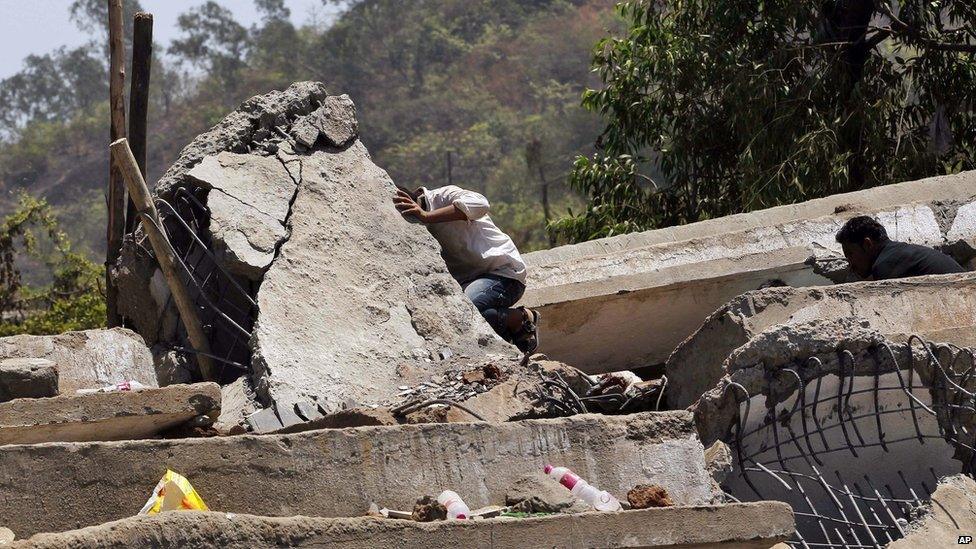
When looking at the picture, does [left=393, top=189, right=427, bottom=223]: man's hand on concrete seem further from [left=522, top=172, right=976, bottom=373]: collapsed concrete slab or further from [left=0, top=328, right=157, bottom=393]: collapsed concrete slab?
[left=0, top=328, right=157, bottom=393]: collapsed concrete slab

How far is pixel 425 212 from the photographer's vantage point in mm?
5789

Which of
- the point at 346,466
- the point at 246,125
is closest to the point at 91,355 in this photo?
the point at 246,125

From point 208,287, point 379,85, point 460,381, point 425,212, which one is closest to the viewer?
point 460,381

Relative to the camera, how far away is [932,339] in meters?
5.03

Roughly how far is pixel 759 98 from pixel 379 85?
41672mm

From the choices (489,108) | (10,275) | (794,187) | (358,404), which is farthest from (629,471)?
(489,108)

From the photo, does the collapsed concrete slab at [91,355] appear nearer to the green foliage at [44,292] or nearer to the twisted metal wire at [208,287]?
the twisted metal wire at [208,287]

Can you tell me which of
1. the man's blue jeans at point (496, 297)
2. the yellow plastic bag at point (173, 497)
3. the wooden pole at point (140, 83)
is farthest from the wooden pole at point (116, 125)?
the yellow plastic bag at point (173, 497)

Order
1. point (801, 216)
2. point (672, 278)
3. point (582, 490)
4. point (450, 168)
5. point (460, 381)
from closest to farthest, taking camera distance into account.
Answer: point (582, 490), point (460, 381), point (672, 278), point (801, 216), point (450, 168)

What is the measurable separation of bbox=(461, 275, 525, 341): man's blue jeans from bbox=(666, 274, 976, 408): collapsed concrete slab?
81cm

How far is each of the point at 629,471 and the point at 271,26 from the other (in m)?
54.1

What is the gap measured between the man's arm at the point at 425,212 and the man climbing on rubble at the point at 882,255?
173 centimetres

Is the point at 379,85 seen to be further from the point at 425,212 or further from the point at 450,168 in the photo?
the point at 425,212

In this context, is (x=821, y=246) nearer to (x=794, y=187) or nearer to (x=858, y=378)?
(x=858, y=378)
